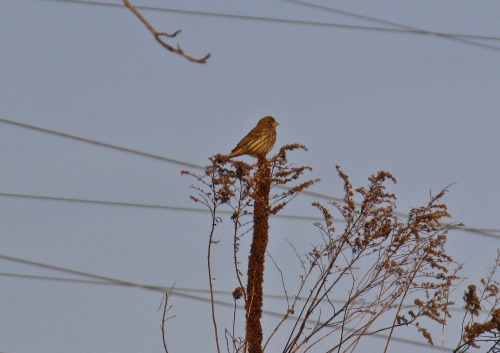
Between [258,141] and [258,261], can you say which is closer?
[258,261]

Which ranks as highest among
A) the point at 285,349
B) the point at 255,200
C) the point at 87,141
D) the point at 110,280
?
the point at 87,141

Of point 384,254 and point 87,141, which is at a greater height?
point 87,141

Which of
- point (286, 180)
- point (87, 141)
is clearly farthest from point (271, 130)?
point (286, 180)

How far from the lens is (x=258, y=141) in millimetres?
10258

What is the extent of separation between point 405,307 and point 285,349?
73 cm

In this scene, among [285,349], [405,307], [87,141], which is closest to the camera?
[285,349]

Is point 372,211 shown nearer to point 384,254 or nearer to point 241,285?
point 384,254

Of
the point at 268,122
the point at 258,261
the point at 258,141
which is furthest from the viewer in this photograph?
the point at 268,122

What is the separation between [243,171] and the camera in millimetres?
5500

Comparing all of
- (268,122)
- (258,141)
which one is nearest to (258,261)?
(258,141)

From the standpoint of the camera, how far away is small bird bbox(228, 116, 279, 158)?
10.3 m

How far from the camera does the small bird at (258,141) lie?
33.8 ft

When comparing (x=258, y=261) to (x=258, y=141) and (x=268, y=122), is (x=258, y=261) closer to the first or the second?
(x=258, y=141)

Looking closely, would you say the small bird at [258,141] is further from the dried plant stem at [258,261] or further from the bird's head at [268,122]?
the dried plant stem at [258,261]
